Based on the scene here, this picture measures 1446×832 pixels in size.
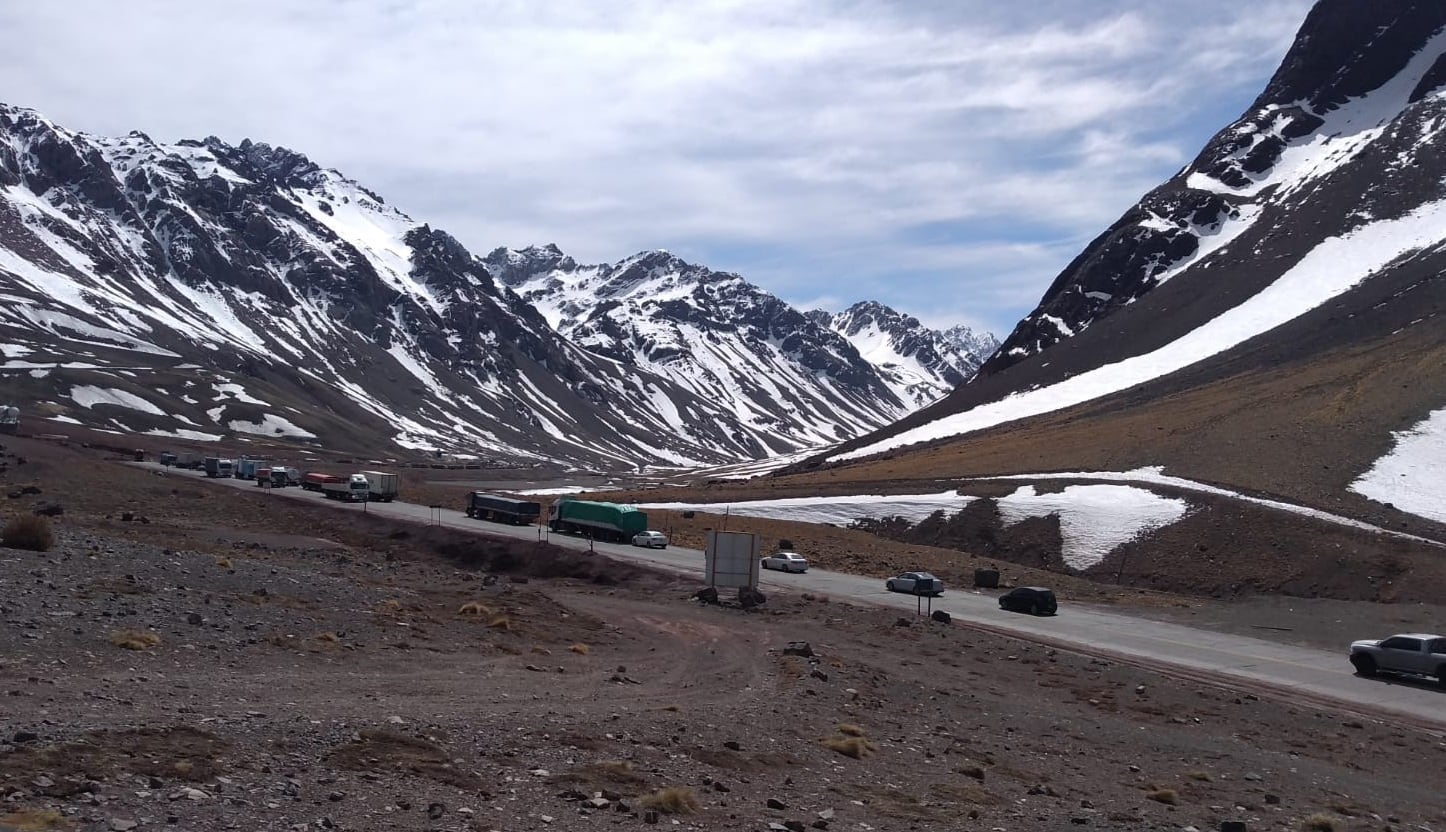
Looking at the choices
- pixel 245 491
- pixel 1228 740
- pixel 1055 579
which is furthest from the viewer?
pixel 245 491

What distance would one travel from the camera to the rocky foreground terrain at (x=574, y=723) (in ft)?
43.2

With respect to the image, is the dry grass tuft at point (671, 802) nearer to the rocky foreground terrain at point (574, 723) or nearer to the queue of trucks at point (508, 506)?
the rocky foreground terrain at point (574, 723)

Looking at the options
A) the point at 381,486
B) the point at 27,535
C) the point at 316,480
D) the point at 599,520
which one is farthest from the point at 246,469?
the point at 27,535

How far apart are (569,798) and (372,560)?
39.1 meters

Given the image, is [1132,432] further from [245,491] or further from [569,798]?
[569,798]

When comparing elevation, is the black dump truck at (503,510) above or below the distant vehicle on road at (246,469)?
below

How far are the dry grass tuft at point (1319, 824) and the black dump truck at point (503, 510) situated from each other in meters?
66.7

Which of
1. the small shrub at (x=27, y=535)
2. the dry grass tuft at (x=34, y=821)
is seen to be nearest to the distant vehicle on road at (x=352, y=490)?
the small shrub at (x=27, y=535)

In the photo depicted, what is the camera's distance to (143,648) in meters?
20.1

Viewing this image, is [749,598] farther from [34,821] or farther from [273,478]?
[273,478]

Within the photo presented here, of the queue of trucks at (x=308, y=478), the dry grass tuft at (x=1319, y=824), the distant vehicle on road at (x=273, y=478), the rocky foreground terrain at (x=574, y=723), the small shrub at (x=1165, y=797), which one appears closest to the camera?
the rocky foreground terrain at (x=574, y=723)

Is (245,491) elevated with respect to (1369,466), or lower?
lower

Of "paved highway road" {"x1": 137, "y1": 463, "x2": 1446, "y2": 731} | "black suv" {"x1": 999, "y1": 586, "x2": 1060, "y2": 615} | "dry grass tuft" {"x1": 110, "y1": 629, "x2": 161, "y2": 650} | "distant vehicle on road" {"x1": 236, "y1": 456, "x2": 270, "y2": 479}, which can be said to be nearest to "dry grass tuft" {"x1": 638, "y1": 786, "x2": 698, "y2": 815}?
"dry grass tuft" {"x1": 110, "y1": 629, "x2": 161, "y2": 650}

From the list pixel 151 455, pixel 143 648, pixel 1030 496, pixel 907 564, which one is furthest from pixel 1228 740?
pixel 151 455
